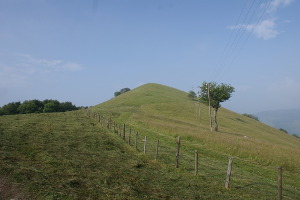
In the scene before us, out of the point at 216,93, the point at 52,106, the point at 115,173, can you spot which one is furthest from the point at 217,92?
the point at 52,106

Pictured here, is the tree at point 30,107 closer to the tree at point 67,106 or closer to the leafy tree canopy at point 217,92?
the tree at point 67,106

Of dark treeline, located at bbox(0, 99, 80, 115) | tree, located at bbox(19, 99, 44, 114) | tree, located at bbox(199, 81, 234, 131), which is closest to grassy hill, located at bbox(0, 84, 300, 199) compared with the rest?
tree, located at bbox(199, 81, 234, 131)

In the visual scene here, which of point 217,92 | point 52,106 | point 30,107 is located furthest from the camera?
point 52,106

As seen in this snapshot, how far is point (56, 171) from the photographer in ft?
49.1

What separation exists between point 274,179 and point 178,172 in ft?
33.8

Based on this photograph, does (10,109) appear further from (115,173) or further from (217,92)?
(115,173)

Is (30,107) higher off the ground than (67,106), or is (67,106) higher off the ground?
(67,106)

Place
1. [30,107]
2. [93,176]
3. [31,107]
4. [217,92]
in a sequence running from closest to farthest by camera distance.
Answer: [93,176] < [217,92] < [30,107] < [31,107]

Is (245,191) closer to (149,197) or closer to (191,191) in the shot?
(191,191)

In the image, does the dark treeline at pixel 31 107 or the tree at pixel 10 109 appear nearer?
the tree at pixel 10 109

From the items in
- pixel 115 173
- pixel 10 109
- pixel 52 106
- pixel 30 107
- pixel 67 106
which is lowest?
pixel 115 173

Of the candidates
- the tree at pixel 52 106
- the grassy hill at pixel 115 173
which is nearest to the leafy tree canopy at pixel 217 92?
the grassy hill at pixel 115 173

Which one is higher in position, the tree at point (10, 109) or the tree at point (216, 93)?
the tree at point (216, 93)

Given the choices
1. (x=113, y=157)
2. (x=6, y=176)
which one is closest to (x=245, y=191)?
(x=113, y=157)
